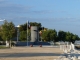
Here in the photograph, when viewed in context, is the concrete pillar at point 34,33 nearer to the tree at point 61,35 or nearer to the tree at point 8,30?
the tree at point 8,30

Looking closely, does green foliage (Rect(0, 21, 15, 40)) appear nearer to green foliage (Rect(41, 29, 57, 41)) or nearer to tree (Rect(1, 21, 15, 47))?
tree (Rect(1, 21, 15, 47))

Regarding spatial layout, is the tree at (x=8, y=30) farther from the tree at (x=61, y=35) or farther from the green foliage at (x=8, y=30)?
the tree at (x=61, y=35)

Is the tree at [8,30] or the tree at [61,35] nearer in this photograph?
the tree at [8,30]

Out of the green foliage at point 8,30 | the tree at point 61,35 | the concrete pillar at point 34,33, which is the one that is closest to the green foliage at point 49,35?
the tree at point 61,35

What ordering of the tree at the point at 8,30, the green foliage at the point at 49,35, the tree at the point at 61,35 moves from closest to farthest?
1. the tree at the point at 8,30
2. the green foliage at the point at 49,35
3. the tree at the point at 61,35

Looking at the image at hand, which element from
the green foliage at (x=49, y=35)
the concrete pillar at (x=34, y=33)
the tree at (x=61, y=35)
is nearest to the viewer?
the concrete pillar at (x=34, y=33)

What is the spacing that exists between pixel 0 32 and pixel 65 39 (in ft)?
175

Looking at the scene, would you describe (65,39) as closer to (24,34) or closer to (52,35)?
(52,35)

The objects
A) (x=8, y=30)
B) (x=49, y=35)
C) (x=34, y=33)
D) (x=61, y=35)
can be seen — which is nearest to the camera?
(x=8, y=30)

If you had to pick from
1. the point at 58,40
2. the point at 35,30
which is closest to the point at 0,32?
the point at 35,30

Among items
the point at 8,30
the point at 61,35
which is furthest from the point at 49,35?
the point at 8,30

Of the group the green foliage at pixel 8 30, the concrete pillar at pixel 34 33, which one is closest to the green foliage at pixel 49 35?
the concrete pillar at pixel 34 33

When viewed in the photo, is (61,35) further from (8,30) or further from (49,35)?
(8,30)

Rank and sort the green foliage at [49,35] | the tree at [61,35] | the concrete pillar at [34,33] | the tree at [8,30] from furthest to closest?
the tree at [61,35] → the green foliage at [49,35] → the concrete pillar at [34,33] → the tree at [8,30]
